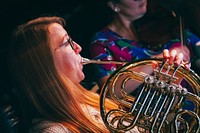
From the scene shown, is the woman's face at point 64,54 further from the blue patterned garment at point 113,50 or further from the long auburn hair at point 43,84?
the blue patterned garment at point 113,50

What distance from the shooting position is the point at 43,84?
1.49 m

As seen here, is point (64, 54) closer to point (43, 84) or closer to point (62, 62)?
point (62, 62)

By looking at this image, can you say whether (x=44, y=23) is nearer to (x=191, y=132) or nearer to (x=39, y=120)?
(x=39, y=120)

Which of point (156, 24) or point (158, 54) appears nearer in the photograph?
point (158, 54)

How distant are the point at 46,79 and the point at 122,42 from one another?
0.67 m

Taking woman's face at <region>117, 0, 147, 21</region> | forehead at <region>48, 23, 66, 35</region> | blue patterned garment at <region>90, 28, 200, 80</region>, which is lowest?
blue patterned garment at <region>90, 28, 200, 80</region>

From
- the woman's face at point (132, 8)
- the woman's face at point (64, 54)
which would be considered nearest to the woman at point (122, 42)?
the woman's face at point (132, 8)

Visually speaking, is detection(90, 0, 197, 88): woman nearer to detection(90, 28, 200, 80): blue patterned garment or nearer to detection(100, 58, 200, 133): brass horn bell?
detection(90, 28, 200, 80): blue patterned garment

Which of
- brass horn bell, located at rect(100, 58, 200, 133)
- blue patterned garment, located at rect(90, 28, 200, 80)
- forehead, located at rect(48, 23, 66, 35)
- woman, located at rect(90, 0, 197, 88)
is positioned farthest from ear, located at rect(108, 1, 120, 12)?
brass horn bell, located at rect(100, 58, 200, 133)

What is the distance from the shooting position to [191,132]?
143 cm

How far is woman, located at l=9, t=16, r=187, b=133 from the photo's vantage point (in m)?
1.47

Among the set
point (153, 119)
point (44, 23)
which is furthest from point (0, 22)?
point (153, 119)

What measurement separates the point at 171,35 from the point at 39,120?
995mm

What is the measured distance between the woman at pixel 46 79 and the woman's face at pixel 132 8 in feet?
2.22
